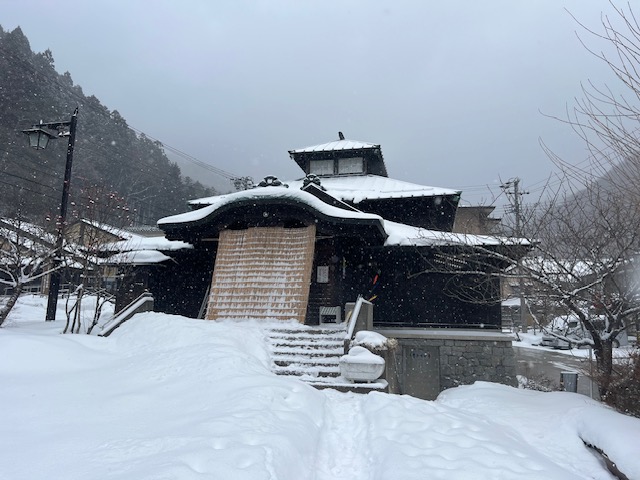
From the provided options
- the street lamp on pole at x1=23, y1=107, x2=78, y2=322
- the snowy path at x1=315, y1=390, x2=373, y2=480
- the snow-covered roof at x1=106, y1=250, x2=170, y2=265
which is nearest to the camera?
the snowy path at x1=315, y1=390, x2=373, y2=480

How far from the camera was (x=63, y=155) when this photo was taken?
38.1 meters

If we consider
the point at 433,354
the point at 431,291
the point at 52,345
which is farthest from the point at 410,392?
the point at 52,345

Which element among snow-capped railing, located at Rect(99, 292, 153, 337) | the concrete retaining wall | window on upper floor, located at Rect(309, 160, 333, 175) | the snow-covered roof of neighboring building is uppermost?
window on upper floor, located at Rect(309, 160, 333, 175)

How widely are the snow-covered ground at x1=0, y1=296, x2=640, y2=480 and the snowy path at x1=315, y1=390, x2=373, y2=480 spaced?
0.9 inches

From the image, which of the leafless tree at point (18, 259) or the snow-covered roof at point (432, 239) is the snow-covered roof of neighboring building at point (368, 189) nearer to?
the snow-covered roof at point (432, 239)

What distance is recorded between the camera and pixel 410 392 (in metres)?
13.2

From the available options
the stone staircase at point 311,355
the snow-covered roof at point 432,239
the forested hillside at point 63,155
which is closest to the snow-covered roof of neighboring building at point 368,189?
the snow-covered roof at point 432,239

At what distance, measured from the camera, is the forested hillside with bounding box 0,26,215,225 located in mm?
29703

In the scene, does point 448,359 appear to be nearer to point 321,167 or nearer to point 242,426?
point 242,426

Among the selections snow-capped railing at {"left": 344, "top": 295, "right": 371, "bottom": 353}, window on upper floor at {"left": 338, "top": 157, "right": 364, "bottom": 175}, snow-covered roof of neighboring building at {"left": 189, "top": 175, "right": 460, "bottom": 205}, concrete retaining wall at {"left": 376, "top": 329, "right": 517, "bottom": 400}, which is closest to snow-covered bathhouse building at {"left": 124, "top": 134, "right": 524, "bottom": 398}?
concrete retaining wall at {"left": 376, "top": 329, "right": 517, "bottom": 400}

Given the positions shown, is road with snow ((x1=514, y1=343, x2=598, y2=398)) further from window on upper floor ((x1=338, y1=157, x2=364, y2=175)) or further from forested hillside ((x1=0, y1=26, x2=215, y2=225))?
forested hillside ((x1=0, y1=26, x2=215, y2=225))

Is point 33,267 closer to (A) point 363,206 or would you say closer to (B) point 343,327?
(B) point 343,327

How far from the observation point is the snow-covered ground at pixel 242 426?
3.56 m

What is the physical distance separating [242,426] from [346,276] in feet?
34.1
